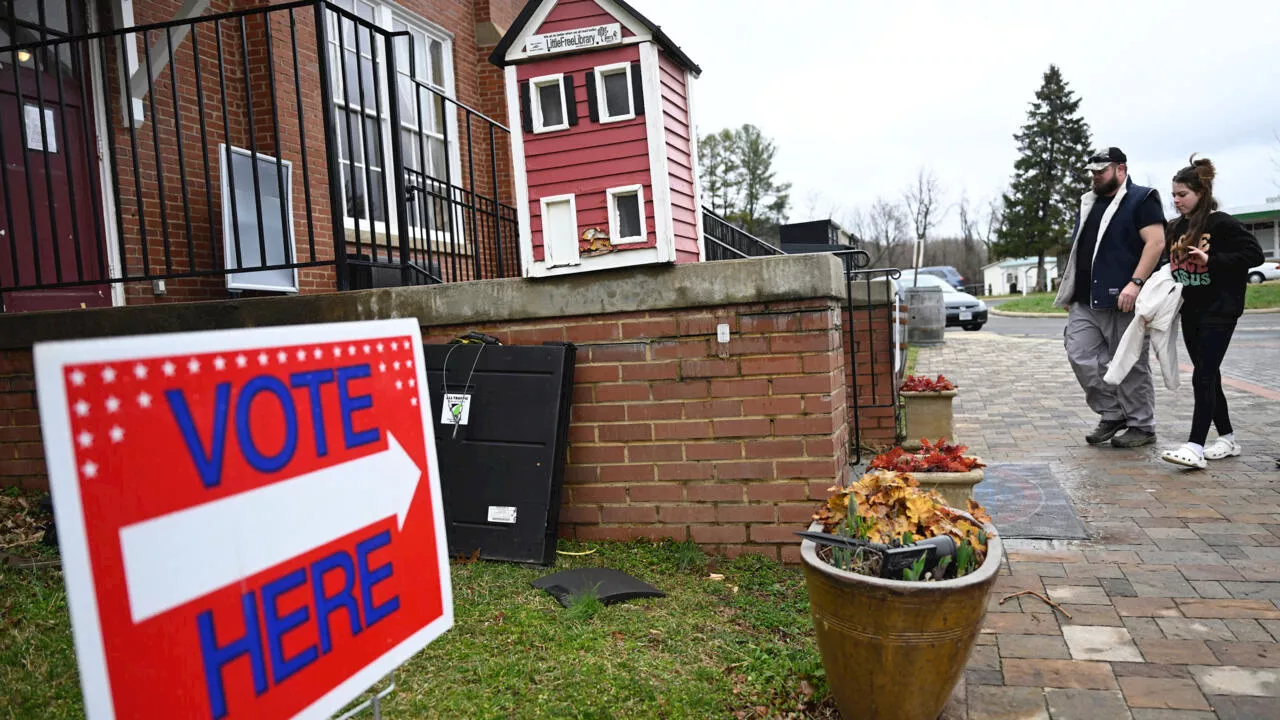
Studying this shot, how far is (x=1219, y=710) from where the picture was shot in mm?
2408

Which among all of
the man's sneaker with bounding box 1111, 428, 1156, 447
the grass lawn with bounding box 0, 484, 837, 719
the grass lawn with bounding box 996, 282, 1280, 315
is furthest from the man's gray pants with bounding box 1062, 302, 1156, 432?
the grass lawn with bounding box 996, 282, 1280, 315

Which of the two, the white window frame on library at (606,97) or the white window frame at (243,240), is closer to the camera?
the white window frame on library at (606,97)

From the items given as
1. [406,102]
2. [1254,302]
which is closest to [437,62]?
[406,102]

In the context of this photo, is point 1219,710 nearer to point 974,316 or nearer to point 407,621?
point 407,621

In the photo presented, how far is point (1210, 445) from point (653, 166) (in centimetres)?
494

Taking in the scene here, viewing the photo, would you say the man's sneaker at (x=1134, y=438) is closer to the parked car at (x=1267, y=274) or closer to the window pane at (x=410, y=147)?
the window pane at (x=410, y=147)

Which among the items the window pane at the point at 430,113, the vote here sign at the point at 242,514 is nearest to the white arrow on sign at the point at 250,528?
the vote here sign at the point at 242,514

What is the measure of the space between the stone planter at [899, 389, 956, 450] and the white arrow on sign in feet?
16.5

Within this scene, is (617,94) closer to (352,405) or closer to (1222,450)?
(352,405)

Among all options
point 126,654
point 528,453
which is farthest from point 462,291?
point 126,654

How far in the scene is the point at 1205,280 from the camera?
5152mm

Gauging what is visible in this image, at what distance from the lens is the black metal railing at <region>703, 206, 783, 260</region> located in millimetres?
5812

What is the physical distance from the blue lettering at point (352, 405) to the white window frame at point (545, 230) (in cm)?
215

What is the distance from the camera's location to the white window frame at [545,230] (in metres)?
3.67
